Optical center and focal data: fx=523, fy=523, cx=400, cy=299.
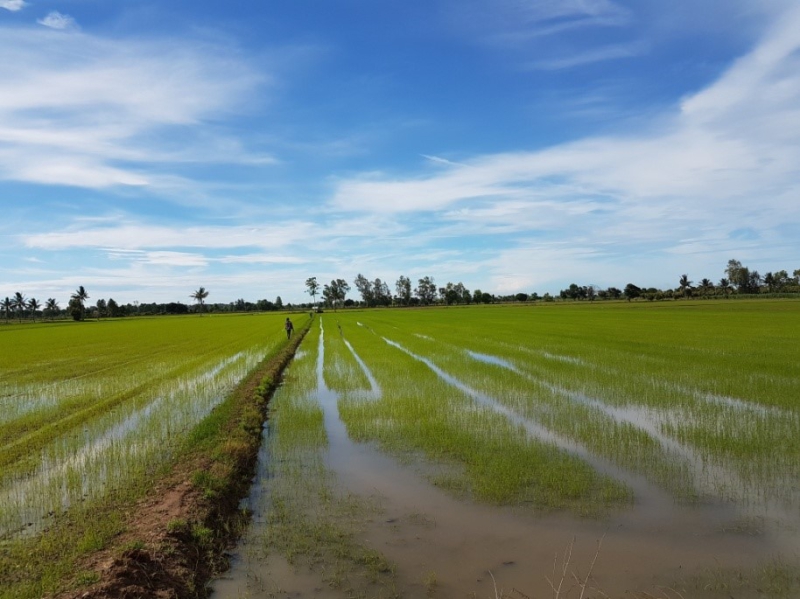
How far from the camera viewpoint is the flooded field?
14.7ft

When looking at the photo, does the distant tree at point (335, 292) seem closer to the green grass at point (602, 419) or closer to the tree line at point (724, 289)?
the tree line at point (724, 289)

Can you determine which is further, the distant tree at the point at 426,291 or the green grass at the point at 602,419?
the distant tree at the point at 426,291

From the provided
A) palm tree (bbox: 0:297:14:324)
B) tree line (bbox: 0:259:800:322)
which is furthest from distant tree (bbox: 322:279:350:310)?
palm tree (bbox: 0:297:14:324)

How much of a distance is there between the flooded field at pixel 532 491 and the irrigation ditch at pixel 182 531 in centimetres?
26

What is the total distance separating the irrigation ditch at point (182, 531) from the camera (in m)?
4.23

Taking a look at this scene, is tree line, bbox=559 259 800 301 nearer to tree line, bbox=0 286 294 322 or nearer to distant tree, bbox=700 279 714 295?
distant tree, bbox=700 279 714 295

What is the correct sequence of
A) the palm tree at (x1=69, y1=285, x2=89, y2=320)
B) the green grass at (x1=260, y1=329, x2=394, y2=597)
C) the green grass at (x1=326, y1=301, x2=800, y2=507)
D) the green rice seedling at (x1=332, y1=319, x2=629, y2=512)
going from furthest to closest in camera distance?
the palm tree at (x1=69, y1=285, x2=89, y2=320) → the green grass at (x1=326, y1=301, x2=800, y2=507) → the green rice seedling at (x1=332, y1=319, x2=629, y2=512) → the green grass at (x1=260, y1=329, x2=394, y2=597)

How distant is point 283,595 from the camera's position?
4.30 metres

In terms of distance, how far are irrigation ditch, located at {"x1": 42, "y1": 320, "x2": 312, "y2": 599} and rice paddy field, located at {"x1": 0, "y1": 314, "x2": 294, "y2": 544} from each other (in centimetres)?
62

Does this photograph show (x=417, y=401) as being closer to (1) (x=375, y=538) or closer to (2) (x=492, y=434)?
(2) (x=492, y=434)

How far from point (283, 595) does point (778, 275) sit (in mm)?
134010

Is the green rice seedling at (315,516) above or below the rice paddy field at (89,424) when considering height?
below

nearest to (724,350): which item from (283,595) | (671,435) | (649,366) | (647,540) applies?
(649,366)

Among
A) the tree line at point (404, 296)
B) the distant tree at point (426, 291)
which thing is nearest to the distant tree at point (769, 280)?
the tree line at point (404, 296)
